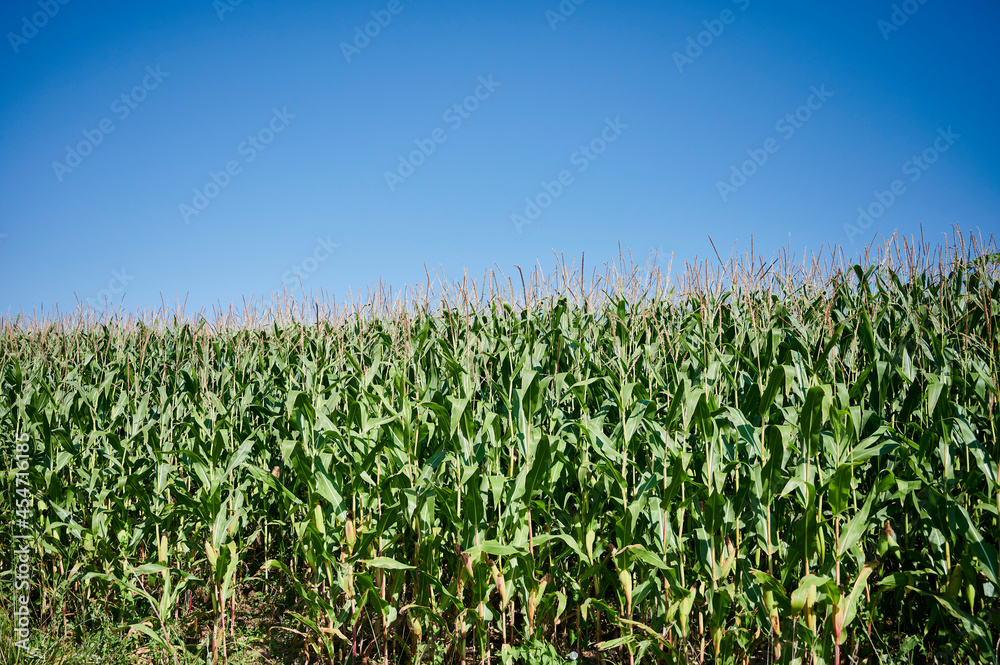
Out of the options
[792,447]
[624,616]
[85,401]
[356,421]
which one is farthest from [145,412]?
[792,447]

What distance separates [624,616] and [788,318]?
299cm

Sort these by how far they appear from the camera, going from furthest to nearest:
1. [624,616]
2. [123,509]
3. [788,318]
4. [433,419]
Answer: [788,318], [123,509], [433,419], [624,616]

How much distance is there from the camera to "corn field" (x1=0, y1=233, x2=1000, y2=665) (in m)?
3.09

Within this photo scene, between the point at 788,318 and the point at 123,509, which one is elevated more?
the point at 788,318

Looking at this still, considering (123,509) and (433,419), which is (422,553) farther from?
(123,509)

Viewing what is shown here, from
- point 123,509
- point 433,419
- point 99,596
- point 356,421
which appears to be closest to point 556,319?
point 433,419

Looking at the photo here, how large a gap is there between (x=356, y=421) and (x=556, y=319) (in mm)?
2030

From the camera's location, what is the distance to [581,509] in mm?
3580

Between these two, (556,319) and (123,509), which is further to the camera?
(556,319)

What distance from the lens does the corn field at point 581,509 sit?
3.09 meters

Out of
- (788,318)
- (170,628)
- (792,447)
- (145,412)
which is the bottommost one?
(170,628)

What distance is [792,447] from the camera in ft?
9.89

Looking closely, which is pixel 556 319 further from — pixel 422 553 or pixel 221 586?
pixel 221 586

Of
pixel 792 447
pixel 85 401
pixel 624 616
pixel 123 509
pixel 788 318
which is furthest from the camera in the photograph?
pixel 85 401
